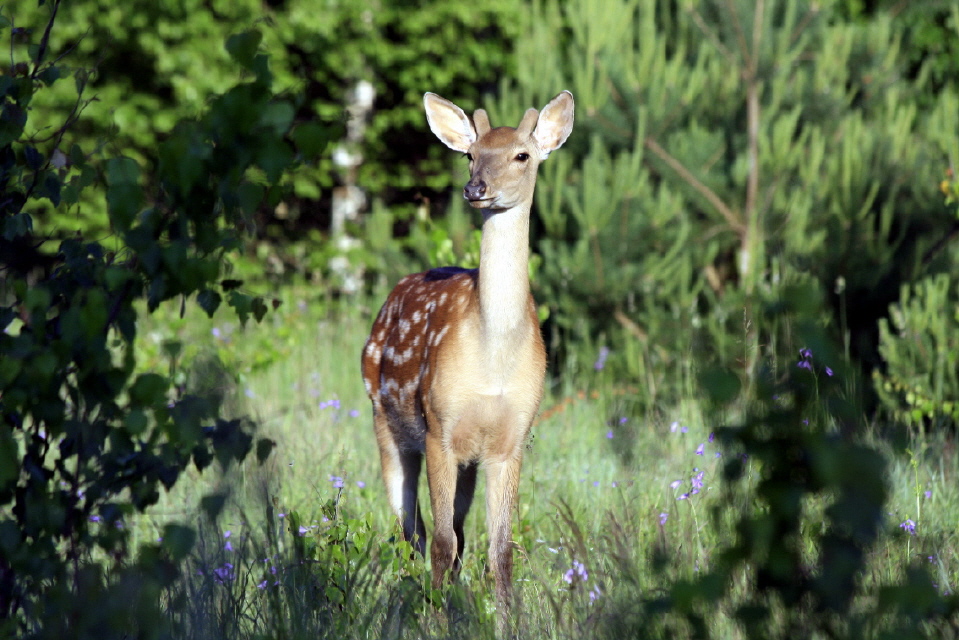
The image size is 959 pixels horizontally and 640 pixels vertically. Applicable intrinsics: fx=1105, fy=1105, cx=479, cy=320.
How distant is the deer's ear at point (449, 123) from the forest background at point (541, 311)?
105 cm

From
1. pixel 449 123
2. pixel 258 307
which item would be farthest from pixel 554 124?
pixel 258 307

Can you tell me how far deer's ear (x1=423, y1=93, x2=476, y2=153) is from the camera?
15.4 ft

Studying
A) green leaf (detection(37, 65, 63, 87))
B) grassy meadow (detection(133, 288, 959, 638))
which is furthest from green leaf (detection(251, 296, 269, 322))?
green leaf (detection(37, 65, 63, 87))

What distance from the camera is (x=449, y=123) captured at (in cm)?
474

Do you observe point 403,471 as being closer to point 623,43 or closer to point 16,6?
point 623,43

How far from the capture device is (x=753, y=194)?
805cm

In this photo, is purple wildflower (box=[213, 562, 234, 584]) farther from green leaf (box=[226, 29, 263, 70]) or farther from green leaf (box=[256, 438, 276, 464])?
green leaf (box=[226, 29, 263, 70])

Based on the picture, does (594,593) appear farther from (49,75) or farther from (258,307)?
(49,75)

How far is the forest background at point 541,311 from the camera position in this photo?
2166 mm

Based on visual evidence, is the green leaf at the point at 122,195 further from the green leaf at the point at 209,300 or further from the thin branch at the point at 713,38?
the thin branch at the point at 713,38

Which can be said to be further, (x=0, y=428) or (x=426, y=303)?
(x=426, y=303)

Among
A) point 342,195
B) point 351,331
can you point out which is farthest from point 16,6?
point 351,331

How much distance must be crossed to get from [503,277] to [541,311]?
2.63m

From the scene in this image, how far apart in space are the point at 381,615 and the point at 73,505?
44.7 inches
